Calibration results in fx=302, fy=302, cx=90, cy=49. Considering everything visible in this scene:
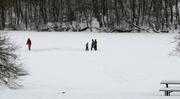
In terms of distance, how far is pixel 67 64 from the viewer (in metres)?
23.8

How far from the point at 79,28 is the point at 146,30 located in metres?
12.1

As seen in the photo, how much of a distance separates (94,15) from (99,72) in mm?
36945

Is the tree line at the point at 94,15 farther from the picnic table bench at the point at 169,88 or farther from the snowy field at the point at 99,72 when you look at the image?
the picnic table bench at the point at 169,88

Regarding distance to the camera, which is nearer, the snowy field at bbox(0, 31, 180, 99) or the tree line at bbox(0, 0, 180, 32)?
the snowy field at bbox(0, 31, 180, 99)

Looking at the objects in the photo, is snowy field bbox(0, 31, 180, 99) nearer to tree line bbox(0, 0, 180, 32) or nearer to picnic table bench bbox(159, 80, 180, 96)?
picnic table bench bbox(159, 80, 180, 96)

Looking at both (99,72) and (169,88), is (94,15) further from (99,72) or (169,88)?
(169,88)

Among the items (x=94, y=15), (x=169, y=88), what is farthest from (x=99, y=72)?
(x=94, y=15)

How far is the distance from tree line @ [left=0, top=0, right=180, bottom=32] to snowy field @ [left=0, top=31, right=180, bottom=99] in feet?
70.0

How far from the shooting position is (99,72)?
2142 cm

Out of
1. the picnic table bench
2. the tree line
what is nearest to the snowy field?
the picnic table bench

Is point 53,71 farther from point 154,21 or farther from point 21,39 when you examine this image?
point 154,21

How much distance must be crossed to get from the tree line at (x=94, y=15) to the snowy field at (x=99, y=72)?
70.0 ft

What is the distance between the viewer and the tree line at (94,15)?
2119 inches

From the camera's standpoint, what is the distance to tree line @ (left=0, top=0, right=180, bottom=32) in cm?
5381
